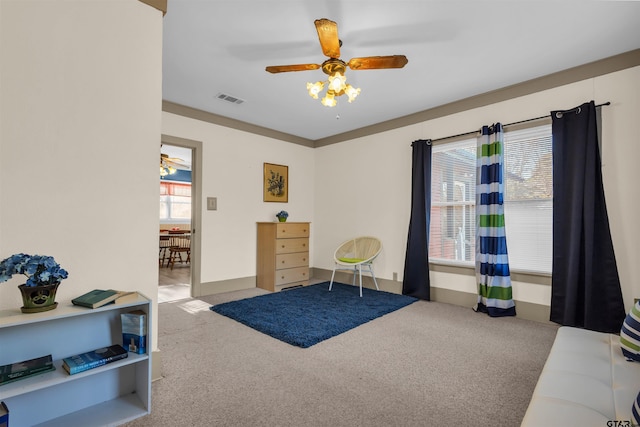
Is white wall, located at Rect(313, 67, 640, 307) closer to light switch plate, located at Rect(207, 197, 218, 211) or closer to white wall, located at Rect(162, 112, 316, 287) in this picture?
white wall, located at Rect(162, 112, 316, 287)

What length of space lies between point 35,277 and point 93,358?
0.49m

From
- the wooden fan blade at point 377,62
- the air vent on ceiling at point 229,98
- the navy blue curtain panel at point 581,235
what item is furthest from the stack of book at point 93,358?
the navy blue curtain panel at point 581,235

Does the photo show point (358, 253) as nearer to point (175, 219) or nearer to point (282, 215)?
point (282, 215)

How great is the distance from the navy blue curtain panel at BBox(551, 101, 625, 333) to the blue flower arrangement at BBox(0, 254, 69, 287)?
3867 mm

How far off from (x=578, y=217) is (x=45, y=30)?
4.17 metres

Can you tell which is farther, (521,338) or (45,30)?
(521,338)

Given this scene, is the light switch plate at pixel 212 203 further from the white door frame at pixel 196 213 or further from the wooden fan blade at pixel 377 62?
the wooden fan blade at pixel 377 62

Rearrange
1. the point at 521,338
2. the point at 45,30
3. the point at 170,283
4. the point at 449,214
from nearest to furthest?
the point at 45,30
the point at 521,338
the point at 449,214
the point at 170,283

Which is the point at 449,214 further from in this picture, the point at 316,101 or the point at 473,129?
the point at 316,101

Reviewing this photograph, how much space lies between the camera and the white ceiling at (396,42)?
7.11 ft

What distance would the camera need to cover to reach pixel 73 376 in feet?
4.67

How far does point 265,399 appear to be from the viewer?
178 cm

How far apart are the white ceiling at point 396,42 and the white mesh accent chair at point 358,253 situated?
2.03 m

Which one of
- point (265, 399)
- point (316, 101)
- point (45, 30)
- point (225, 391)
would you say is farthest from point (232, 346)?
point (316, 101)
